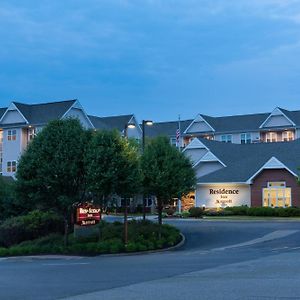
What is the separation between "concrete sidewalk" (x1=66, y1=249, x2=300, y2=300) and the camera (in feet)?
38.9

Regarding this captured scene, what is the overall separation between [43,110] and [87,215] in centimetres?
4223

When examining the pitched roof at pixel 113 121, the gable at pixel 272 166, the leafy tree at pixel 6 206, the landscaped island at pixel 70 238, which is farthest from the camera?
the pitched roof at pixel 113 121

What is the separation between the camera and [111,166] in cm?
2820

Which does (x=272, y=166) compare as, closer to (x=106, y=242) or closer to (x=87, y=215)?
(x=87, y=215)

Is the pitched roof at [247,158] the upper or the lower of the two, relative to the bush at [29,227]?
upper

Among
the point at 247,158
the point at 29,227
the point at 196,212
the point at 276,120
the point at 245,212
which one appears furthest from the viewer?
the point at 276,120

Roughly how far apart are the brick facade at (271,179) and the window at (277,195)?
0.37 m

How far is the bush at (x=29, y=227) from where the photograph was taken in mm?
34250

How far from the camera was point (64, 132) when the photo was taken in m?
29.5

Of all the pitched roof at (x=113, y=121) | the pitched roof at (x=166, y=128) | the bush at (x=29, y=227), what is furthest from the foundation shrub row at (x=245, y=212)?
the pitched roof at (x=166, y=128)

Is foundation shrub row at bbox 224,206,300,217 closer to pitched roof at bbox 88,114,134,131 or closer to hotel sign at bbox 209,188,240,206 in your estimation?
hotel sign at bbox 209,188,240,206

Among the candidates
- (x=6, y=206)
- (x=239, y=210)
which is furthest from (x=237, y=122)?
(x=6, y=206)

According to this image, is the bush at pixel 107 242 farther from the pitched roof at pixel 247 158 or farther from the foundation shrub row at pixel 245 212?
the pitched roof at pixel 247 158

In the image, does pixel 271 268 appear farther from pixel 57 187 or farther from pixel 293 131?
pixel 293 131
